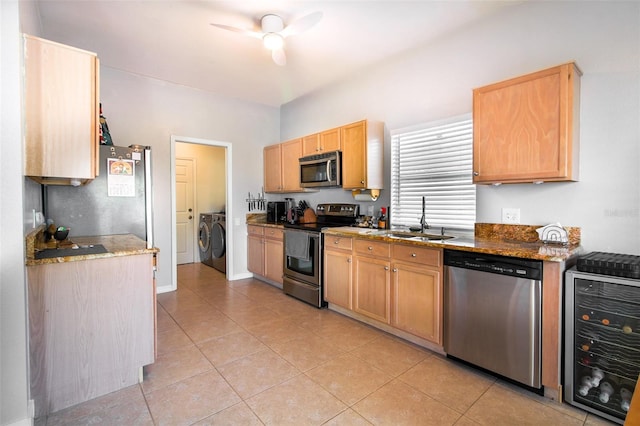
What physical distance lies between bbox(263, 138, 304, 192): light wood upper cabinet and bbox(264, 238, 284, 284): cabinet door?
0.86m

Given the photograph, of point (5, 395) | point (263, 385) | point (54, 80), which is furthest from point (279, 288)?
point (54, 80)

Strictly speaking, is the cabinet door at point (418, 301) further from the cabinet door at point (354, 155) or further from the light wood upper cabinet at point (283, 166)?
the light wood upper cabinet at point (283, 166)

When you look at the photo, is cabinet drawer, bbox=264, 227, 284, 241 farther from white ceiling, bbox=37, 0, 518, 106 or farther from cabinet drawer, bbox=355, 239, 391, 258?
white ceiling, bbox=37, 0, 518, 106

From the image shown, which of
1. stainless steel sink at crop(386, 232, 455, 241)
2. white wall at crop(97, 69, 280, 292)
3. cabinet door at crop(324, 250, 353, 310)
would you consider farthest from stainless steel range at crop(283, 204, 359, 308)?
white wall at crop(97, 69, 280, 292)

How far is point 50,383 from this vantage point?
1.83 metres

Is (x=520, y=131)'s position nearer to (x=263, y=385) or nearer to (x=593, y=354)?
(x=593, y=354)

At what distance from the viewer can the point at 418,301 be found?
256cm

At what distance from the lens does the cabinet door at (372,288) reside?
2.82 meters

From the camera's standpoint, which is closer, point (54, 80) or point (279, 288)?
point (54, 80)

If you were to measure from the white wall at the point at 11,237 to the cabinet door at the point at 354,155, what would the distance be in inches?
109

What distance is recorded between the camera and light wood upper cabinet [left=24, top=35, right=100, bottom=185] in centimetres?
174

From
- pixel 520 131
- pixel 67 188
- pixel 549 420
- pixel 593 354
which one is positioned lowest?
pixel 549 420

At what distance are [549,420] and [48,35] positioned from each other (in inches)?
201

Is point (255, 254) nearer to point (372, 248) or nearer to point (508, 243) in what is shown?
Result: point (372, 248)
